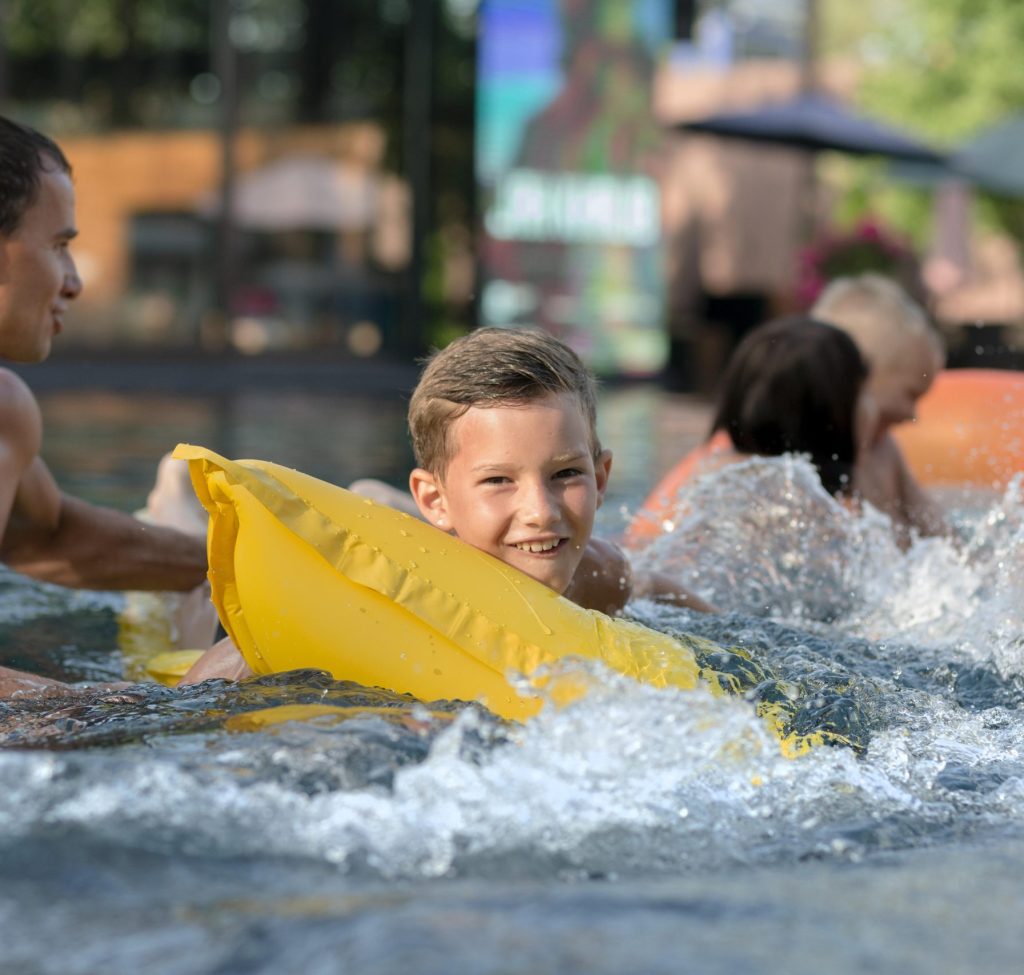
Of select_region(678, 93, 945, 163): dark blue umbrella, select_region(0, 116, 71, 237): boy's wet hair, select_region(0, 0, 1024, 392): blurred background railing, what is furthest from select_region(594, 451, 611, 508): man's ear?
select_region(678, 93, 945, 163): dark blue umbrella

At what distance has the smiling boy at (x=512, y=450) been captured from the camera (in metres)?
2.70

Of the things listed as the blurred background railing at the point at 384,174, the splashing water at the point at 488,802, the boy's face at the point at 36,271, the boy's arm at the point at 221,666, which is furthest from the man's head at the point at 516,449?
the blurred background railing at the point at 384,174

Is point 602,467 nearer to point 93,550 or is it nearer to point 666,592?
point 666,592

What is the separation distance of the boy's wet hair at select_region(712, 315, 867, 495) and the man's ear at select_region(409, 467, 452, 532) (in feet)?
6.50

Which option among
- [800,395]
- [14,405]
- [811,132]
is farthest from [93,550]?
[811,132]

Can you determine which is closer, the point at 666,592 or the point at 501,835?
the point at 501,835

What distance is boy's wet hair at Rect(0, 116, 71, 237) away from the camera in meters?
3.44

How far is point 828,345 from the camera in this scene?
15.3ft

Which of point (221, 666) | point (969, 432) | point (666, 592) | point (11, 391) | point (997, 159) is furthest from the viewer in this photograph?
point (997, 159)

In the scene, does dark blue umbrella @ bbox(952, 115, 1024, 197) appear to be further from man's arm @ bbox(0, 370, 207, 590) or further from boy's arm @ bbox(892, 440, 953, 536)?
man's arm @ bbox(0, 370, 207, 590)

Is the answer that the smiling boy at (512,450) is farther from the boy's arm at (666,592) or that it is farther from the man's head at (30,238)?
the man's head at (30,238)

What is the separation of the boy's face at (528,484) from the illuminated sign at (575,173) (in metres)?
13.0

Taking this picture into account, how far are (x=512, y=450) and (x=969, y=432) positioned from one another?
4.06m

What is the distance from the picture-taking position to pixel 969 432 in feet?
20.9
